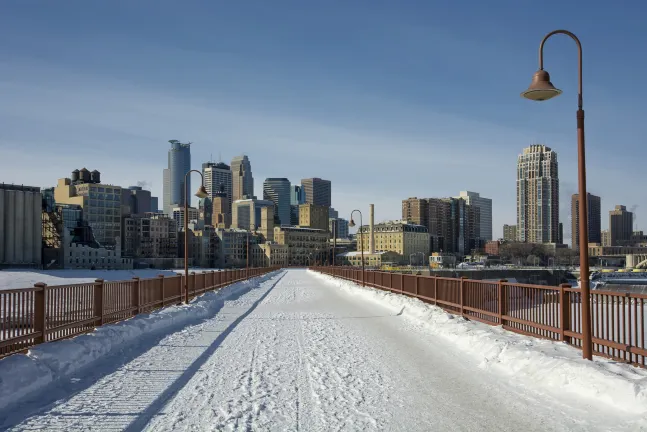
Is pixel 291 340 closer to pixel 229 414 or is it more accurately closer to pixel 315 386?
pixel 315 386

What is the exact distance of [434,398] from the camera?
8.11 metres

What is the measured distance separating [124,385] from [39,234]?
159040 mm

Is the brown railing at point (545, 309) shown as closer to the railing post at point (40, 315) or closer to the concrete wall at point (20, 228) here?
the railing post at point (40, 315)

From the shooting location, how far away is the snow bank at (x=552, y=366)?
7.54 meters

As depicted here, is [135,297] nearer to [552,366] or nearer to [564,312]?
[564,312]

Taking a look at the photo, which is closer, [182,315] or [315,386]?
[315,386]

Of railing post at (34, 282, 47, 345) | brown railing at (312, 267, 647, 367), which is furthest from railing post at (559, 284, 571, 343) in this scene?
railing post at (34, 282, 47, 345)

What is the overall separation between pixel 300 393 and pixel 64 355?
15.2 feet

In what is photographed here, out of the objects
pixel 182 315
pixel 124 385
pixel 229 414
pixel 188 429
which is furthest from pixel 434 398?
pixel 182 315

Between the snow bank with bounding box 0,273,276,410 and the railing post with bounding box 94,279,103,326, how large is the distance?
0.52 meters

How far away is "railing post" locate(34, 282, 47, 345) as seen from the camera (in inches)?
432

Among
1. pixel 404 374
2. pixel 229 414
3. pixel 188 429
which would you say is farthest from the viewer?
pixel 404 374

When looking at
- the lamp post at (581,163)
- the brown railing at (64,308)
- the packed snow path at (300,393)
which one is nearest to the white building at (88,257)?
the brown railing at (64,308)

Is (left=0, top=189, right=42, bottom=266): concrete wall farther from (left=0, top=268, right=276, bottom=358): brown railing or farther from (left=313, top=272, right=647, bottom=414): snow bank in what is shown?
(left=313, top=272, right=647, bottom=414): snow bank
